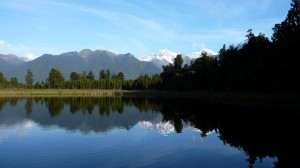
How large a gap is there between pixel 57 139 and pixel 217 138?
→ 1392 centimetres

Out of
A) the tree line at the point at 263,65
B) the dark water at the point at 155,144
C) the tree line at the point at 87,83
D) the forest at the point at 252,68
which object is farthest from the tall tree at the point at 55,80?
the dark water at the point at 155,144

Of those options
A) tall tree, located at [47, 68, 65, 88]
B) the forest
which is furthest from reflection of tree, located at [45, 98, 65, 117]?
tall tree, located at [47, 68, 65, 88]

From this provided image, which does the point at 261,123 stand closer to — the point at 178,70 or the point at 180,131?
the point at 180,131

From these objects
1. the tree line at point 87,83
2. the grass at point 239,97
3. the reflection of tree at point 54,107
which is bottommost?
the reflection of tree at point 54,107

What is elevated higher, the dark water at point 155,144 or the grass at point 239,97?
the grass at point 239,97

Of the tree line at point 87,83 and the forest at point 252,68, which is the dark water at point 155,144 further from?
the tree line at point 87,83

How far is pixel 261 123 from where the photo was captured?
3931cm

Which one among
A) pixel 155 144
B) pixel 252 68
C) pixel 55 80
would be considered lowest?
pixel 155 144

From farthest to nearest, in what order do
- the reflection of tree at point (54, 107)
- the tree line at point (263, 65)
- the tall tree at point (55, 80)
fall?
1. the tall tree at point (55, 80)
2. the tree line at point (263, 65)
3. the reflection of tree at point (54, 107)

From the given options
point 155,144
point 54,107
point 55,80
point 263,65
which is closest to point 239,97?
point 263,65

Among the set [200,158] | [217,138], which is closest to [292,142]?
[217,138]

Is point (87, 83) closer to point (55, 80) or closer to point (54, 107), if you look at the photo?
point (55, 80)

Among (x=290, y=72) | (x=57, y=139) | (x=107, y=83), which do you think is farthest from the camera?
(x=107, y=83)

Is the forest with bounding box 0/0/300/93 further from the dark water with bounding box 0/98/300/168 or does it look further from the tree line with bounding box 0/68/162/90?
the dark water with bounding box 0/98/300/168
